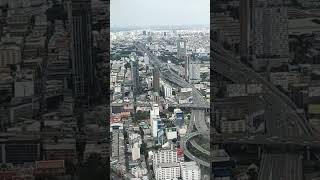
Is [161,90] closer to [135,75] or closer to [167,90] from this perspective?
[167,90]

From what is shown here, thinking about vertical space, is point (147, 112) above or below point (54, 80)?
below

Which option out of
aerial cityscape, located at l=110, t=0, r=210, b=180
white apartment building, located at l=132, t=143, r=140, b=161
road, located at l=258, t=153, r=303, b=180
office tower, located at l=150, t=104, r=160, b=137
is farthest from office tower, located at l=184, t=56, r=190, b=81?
road, located at l=258, t=153, r=303, b=180

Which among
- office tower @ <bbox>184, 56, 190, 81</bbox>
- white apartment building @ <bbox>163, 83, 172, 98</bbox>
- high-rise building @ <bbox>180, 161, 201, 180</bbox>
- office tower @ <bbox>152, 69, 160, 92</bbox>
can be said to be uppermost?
office tower @ <bbox>184, 56, 190, 81</bbox>

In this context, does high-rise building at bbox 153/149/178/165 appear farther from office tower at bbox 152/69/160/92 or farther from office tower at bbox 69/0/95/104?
office tower at bbox 69/0/95/104

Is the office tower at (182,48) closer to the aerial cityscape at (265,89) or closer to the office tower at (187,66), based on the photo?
the office tower at (187,66)

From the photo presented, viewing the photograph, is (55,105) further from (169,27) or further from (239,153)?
(239,153)

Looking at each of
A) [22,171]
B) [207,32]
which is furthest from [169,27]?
[22,171]
